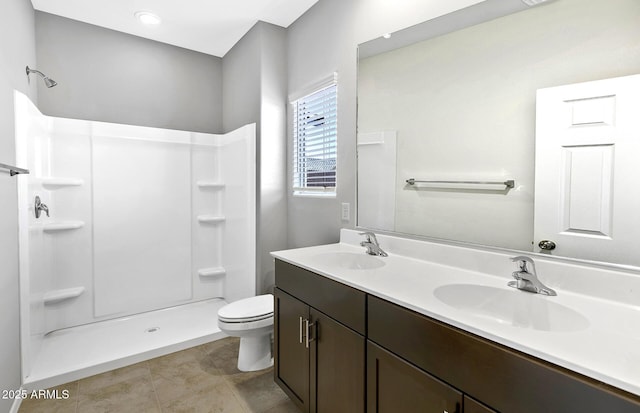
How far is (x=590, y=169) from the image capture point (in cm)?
112

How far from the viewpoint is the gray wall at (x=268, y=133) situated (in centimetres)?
270

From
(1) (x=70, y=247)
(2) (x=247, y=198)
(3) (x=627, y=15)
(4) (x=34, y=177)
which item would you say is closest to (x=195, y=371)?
(2) (x=247, y=198)

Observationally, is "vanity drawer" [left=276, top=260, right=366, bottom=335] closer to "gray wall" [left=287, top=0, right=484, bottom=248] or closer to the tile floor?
"gray wall" [left=287, top=0, right=484, bottom=248]

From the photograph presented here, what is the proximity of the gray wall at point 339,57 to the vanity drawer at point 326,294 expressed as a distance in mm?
605

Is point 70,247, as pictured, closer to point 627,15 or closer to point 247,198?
point 247,198

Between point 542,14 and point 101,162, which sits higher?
point 542,14

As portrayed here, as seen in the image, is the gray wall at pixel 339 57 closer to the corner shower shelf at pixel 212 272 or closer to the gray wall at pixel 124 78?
the corner shower shelf at pixel 212 272

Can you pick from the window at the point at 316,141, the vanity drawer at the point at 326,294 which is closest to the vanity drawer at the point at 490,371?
the vanity drawer at the point at 326,294

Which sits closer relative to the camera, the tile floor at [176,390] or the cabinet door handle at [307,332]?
the cabinet door handle at [307,332]

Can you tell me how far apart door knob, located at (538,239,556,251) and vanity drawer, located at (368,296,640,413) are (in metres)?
0.60

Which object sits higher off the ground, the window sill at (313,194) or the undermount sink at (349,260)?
the window sill at (313,194)

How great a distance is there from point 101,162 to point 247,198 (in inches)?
52.6

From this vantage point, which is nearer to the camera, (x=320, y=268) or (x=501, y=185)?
(x=501, y=185)

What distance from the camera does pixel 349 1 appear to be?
212 centimetres
